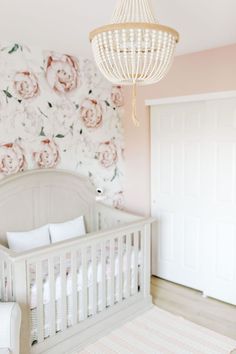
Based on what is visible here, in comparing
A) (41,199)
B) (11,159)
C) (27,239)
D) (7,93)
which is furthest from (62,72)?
(27,239)

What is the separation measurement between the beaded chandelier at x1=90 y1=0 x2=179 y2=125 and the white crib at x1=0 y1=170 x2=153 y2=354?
1324mm

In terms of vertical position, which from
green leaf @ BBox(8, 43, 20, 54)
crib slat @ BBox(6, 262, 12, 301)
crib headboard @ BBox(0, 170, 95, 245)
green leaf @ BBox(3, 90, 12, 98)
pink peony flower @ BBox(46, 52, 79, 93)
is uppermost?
green leaf @ BBox(8, 43, 20, 54)

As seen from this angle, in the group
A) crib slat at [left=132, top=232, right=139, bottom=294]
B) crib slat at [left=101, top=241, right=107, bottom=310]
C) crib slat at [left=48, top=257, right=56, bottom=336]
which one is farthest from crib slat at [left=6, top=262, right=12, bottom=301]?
crib slat at [left=132, top=232, right=139, bottom=294]

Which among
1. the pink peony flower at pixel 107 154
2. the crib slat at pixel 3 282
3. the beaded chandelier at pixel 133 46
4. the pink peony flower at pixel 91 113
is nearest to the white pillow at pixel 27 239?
the crib slat at pixel 3 282

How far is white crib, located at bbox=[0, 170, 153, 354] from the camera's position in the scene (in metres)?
2.26

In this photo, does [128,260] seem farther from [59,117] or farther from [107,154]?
[59,117]

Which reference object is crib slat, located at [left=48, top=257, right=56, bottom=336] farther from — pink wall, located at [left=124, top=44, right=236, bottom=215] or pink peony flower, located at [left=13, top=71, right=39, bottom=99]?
pink wall, located at [left=124, top=44, right=236, bottom=215]

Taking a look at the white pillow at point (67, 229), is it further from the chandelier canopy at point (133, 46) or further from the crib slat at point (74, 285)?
the chandelier canopy at point (133, 46)

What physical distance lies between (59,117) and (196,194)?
1587 millimetres

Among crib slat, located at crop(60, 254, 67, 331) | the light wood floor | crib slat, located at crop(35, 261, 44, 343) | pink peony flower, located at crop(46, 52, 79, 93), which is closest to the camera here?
crib slat, located at crop(35, 261, 44, 343)

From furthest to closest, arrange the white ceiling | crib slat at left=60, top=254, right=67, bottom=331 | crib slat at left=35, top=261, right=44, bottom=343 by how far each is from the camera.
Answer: crib slat at left=60, top=254, right=67, bottom=331 → crib slat at left=35, top=261, right=44, bottom=343 → the white ceiling

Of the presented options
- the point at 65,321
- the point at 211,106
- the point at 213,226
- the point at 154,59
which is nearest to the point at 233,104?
the point at 211,106

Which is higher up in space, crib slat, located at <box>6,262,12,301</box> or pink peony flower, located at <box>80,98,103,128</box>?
pink peony flower, located at <box>80,98,103,128</box>

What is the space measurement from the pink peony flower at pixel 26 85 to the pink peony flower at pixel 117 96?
103 cm
